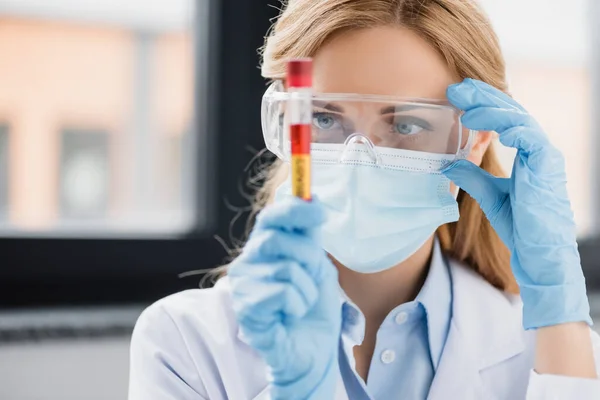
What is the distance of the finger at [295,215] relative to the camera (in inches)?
40.4

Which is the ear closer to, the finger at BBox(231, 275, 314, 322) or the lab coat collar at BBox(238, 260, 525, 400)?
the lab coat collar at BBox(238, 260, 525, 400)

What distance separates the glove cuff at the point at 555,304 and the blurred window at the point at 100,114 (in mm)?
1446

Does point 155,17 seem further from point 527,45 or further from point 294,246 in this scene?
point 294,246

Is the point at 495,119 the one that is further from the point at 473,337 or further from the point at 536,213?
the point at 473,337

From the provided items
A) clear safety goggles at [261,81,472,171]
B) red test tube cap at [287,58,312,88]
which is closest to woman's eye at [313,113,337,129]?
clear safety goggles at [261,81,472,171]

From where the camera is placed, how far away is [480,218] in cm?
180

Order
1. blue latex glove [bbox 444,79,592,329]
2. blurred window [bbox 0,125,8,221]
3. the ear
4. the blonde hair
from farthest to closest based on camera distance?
blurred window [bbox 0,125,8,221], the ear, the blonde hair, blue latex glove [bbox 444,79,592,329]

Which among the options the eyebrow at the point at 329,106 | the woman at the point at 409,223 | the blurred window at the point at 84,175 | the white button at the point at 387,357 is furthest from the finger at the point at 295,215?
the blurred window at the point at 84,175

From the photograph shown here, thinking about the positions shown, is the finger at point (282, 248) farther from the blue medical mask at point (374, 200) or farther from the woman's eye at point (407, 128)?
the woman's eye at point (407, 128)

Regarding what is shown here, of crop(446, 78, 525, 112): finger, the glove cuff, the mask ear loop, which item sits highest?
crop(446, 78, 525, 112): finger

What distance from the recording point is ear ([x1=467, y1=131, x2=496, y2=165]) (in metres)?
1.61

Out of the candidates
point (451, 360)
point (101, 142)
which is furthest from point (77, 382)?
point (451, 360)

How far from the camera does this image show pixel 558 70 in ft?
10.1

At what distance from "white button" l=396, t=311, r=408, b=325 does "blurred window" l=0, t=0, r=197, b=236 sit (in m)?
1.17
